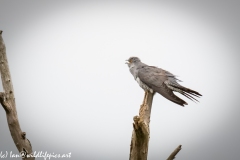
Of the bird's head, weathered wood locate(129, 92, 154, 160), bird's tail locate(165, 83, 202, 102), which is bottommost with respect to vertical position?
weathered wood locate(129, 92, 154, 160)

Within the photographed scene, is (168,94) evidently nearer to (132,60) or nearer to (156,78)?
(156,78)

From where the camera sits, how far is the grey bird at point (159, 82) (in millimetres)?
8013

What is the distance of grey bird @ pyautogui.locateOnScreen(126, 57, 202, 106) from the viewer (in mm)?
8013

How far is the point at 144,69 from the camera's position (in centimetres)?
986

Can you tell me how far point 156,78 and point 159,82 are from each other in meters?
0.26

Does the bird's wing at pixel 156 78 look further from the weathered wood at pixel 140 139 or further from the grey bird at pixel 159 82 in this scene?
the weathered wood at pixel 140 139

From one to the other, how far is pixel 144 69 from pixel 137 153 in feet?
13.6

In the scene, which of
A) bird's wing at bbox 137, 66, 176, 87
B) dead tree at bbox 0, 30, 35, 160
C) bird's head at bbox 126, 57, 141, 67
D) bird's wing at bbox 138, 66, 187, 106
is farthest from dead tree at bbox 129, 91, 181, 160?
bird's head at bbox 126, 57, 141, 67

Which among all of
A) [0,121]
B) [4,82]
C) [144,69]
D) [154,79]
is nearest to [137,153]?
[4,82]

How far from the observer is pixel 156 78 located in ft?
30.3

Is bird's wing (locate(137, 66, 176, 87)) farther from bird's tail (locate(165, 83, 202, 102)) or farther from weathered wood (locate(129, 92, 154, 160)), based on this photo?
weathered wood (locate(129, 92, 154, 160))

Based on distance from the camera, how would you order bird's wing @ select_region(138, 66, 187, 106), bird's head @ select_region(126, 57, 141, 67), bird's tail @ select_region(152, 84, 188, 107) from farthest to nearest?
1. bird's head @ select_region(126, 57, 141, 67)
2. bird's wing @ select_region(138, 66, 187, 106)
3. bird's tail @ select_region(152, 84, 188, 107)

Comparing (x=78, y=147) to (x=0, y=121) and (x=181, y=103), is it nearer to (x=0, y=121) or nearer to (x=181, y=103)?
(x=0, y=121)

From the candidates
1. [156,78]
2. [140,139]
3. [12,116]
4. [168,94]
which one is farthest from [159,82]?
[12,116]
